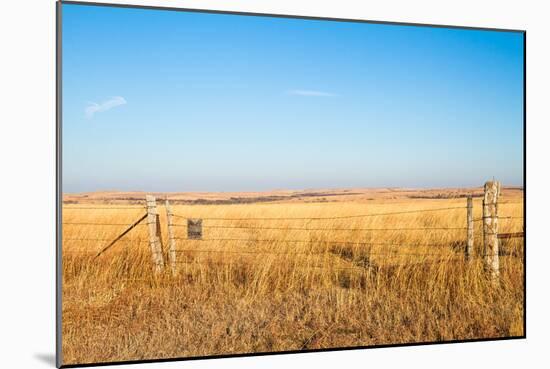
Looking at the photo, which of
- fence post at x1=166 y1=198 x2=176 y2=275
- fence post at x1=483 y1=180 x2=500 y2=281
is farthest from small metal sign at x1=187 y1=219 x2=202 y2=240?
fence post at x1=483 y1=180 x2=500 y2=281

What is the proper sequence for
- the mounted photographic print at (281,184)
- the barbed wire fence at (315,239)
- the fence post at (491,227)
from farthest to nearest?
the fence post at (491,227) < the barbed wire fence at (315,239) < the mounted photographic print at (281,184)

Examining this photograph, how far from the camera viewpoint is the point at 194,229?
17.3 ft

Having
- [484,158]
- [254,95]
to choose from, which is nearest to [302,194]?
[254,95]

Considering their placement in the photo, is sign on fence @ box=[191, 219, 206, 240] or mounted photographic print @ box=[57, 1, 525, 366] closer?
mounted photographic print @ box=[57, 1, 525, 366]

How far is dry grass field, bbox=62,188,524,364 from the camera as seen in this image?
15.8 ft

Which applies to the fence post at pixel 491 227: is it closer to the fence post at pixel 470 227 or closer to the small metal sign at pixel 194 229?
the fence post at pixel 470 227

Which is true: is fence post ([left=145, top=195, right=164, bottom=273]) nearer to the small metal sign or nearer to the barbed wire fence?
the barbed wire fence

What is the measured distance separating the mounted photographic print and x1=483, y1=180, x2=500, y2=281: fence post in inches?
0.6

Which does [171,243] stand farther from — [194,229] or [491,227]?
[491,227]

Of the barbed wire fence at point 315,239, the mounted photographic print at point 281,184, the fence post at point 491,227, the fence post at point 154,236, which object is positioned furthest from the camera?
the fence post at point 491,227

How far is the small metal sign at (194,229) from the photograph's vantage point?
522 centimetres

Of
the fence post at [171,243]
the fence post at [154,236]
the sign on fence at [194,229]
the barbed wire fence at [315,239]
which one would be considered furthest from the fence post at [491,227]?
the fence post at [154,236]

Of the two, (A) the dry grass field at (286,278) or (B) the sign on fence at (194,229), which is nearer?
(A) the dry grass field at (286,278)

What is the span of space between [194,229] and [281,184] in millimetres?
778
